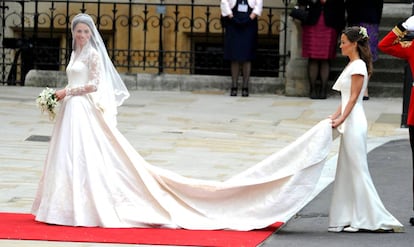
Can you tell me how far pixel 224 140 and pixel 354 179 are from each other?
5.87 metres

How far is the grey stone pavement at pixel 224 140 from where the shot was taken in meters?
10.6

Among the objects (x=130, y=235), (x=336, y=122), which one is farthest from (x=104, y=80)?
(x=336, y=122)

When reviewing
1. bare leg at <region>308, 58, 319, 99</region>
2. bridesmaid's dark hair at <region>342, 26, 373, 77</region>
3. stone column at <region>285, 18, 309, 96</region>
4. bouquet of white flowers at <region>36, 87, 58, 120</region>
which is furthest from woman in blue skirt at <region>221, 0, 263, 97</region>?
bridesmaid's dark hair at <region>342, 26, 373, 77</region>

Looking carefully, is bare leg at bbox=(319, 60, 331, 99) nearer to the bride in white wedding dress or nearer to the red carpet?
the bride in white wedding dress

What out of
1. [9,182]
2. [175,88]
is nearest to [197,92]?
[175,88]

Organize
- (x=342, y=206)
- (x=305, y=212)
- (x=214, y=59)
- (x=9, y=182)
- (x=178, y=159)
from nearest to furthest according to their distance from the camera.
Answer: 1. (x=342, y=206)
2. (x=305, y=212)
3. (x=9, y=182)
4. (x=178, y=159)
5. (x=214, y=59)

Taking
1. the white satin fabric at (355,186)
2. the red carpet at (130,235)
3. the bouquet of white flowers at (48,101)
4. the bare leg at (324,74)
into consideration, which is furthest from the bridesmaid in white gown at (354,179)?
the bare leg at (324,74)

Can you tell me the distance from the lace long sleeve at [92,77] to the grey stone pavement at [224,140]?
122cm

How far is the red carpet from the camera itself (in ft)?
30.8

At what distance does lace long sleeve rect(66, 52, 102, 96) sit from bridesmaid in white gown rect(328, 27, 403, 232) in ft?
6.69

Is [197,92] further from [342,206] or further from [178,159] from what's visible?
[342,206]

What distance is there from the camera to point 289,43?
842 inches

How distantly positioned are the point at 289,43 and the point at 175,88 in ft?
6.86

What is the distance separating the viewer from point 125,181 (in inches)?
408
